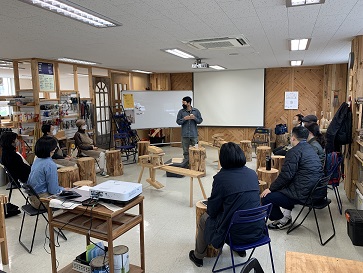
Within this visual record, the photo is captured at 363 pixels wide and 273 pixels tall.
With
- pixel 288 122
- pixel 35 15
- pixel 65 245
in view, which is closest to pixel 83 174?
pixel 65 245

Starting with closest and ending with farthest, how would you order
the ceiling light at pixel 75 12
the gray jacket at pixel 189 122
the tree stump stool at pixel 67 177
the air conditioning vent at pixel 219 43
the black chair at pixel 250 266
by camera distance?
the black chair at pixel 250 266 → the ceiling light at pixel 75 12 → the air conditioning vent at pixel 219 43 → the tree stump stool at pixel 67 177 → the gray jacket at pixel 189 122

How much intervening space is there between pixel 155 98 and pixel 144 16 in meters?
5.46

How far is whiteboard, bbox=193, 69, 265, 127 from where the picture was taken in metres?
9.00

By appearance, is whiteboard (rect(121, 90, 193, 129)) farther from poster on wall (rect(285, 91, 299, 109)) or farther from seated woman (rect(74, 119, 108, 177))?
poster on wall (rect(285, 91, 299, 109))

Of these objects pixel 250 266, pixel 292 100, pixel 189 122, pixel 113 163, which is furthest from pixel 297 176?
pixel 292 100

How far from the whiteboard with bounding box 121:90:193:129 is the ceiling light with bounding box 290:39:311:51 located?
4033 mm

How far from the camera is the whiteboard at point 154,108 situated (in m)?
8.16

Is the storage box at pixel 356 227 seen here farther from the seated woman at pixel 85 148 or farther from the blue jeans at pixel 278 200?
the seated woman at pixel 85 148

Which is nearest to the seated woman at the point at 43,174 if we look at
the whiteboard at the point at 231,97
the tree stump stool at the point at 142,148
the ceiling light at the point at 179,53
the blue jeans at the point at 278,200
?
the blue jeans at the point at 278,200

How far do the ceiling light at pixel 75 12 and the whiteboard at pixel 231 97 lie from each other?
6.36 meters

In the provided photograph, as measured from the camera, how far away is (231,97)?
30.5 ft

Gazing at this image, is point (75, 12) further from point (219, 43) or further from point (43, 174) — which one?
point (219, 43)

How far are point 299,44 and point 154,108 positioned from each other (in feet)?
15.1

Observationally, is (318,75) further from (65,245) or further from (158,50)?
(65,245)
